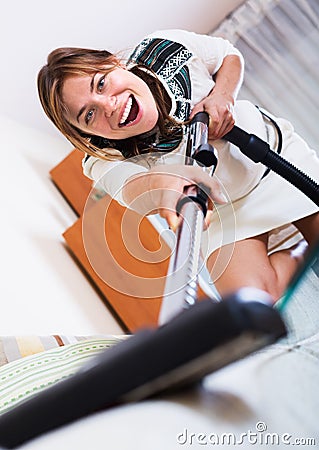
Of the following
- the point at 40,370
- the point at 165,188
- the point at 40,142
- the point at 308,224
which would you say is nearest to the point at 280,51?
the point at 40,142

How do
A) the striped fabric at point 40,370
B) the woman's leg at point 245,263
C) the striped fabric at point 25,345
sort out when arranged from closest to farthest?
the striped fabric at point 40,370 < the woman's leg at point 245,263 < the striped fabric at point 25,345

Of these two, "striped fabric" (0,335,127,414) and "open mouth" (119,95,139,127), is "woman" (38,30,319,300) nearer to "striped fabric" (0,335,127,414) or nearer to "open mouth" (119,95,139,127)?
"open mouth" (119,95,139,127)

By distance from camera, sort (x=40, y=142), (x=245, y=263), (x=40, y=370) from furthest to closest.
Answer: (x=40, y=142), (x=245, y=263), (x=40, y=370)

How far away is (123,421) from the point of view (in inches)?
11.2

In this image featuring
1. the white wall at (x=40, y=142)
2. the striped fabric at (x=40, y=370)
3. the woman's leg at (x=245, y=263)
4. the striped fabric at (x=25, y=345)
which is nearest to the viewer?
the striped fabric at (x=40, y=370)

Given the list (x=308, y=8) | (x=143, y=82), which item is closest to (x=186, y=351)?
(x=143, y=82)

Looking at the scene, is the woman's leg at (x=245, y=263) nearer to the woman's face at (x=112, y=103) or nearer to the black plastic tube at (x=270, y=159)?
the black plastic tube at (x=270, y=159)

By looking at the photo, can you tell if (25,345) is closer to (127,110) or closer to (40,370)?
(40,370)

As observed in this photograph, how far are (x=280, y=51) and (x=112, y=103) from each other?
26.7 inches

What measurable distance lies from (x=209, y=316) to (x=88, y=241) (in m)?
0.86

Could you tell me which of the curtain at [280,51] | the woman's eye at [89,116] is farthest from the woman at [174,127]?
the curtain at [280,51]

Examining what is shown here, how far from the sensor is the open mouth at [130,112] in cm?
80

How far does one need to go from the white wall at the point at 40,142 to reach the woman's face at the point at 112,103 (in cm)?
21

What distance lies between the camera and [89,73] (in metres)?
0.81
